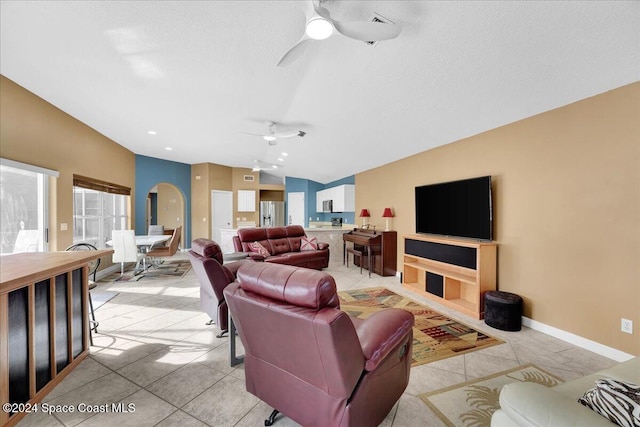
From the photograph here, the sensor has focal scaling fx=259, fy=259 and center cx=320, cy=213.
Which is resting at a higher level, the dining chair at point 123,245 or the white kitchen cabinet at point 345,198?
the white kitchen cabinet at point 345,198

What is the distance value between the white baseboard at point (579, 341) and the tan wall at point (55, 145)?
6389mm

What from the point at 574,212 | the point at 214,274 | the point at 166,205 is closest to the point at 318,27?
the point at 214,274

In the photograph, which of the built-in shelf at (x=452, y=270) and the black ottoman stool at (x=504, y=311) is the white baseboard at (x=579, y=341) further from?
the built-in shelf at (x=452, y=270)

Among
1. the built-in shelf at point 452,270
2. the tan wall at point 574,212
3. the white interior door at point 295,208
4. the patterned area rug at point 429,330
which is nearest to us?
the tan wall at point 574,212

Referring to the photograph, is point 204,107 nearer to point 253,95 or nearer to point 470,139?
point 253,95

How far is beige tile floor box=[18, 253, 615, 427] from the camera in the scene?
5.43 feet

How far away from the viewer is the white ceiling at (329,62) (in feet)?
5.78

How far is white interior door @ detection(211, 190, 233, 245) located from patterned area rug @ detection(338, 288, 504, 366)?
575 cm

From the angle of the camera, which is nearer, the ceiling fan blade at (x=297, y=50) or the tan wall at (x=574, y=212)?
the ceiling fan blade at (x=297, y=50)

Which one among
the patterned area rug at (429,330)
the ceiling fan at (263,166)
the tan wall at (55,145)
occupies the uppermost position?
the ceiling fan at (263,166)

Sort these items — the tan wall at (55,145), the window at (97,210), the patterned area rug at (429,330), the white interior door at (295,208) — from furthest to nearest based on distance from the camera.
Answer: the white interior door at (295,208), the window at (97,210), the tan wall at (55,145), the patterned area rug at (429,330)

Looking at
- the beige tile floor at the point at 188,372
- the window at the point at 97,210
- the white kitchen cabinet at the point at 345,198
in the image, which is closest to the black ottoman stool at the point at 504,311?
the beige tile floor at the point at 188,372

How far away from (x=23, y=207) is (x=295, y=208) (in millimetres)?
6783

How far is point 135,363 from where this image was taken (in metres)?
2.24
